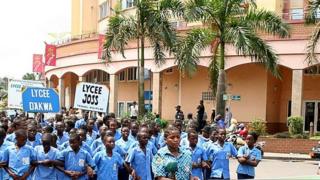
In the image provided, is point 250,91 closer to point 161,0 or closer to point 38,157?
point 161,0

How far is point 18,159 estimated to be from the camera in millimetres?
7820

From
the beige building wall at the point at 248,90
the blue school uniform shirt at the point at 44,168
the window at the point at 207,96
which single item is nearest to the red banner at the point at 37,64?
the window at the point at 207,96

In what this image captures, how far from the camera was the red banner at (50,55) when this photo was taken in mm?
43188

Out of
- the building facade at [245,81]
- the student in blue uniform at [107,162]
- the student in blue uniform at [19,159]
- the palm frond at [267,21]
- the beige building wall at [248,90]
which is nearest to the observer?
the student in blue uniform at [19,159]

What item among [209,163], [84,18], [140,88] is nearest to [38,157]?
[209,163]

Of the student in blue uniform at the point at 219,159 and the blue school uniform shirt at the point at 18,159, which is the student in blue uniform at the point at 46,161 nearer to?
the blue school uniform shirt at the point at 18,159

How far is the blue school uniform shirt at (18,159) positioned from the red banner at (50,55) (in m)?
36.0

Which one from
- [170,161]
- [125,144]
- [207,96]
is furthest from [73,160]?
[207,96]

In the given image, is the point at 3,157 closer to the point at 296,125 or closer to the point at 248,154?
the point at 248,154

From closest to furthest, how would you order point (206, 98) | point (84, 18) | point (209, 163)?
point (209, 163), point (206, 98), point (84, 18)

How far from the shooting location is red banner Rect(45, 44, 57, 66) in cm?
4319

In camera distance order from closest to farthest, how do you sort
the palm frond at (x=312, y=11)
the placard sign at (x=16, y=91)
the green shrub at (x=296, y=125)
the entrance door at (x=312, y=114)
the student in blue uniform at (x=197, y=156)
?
1. the student in blue uniform at (x=197, y=156)
2. the placard sign at (x=16, y=91)
3. the palm frond at (x=312, y=11)
4. the green shrub at (x=296, y=125)
5. the entrance door at (x=312, y=114)

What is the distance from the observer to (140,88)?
23406 mm

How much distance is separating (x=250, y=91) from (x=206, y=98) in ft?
9.80
